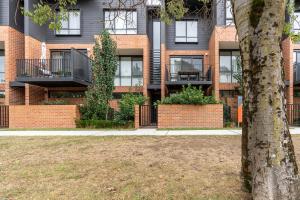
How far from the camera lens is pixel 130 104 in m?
13.8

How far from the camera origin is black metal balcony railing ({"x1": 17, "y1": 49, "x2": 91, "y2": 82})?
45.6 ft

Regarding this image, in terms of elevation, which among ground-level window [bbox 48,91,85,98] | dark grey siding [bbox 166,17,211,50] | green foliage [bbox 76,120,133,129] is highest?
dark grey siding [bbox 166,17,211,50]

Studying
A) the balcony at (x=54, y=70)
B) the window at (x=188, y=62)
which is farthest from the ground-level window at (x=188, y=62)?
the balcony at (x=54, y=70)

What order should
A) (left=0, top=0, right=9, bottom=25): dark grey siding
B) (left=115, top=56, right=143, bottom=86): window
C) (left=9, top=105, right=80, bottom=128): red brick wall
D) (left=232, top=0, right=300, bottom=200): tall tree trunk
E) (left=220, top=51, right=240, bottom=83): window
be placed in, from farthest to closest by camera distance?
(left=115, top=56, right=143, bottom=86): window
(left=220, top=51, right=240, bottom=83): window
(left=0, top=0, right=9, bottom=25): dark grey siding
(left=9, top=105, right=80, bottom=128): red brick wall
(left=232, top=0, right=300, bottom=200): tall tree trunk

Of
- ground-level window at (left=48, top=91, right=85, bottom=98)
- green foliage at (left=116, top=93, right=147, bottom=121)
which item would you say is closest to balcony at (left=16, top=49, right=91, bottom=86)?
ground-level window at (left=48, top=91, right=85, bottom=98)

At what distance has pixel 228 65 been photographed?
1816 cm

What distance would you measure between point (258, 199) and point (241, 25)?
84.8 inches

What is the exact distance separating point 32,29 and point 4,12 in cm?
200

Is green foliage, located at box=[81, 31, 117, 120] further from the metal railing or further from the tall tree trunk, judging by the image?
the metal railing

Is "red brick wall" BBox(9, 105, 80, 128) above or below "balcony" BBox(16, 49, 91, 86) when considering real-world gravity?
below

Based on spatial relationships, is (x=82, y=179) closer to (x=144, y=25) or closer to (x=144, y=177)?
(x=144, y=177)

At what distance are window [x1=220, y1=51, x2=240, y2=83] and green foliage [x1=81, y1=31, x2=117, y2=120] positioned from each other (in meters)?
8.87

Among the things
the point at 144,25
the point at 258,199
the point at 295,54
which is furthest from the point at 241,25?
the point at 295,54

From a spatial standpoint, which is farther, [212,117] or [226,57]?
[226,57]
